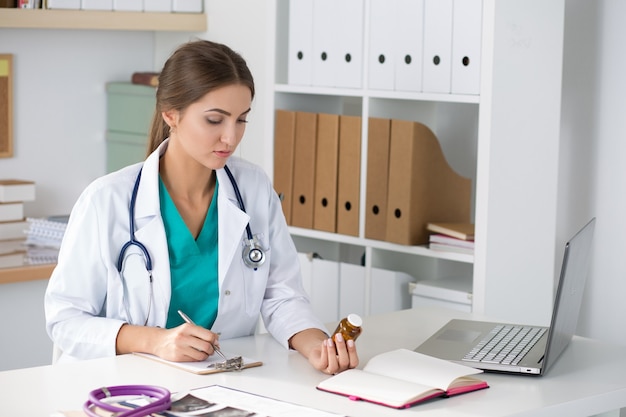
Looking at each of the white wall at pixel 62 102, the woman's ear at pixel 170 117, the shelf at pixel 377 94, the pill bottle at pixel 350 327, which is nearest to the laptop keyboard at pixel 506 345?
the pill bottle at pixel 350 327

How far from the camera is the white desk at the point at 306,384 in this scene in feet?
5.28

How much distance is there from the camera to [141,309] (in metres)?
2.03

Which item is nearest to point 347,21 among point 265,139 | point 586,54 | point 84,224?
point 265,139

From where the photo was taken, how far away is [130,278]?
2008 millimetres

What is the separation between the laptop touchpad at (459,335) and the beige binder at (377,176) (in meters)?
0.73

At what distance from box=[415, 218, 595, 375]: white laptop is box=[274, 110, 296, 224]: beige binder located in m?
1.00

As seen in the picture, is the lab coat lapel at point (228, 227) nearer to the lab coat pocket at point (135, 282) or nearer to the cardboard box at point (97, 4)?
the lab coat pocket at point (135, 282)

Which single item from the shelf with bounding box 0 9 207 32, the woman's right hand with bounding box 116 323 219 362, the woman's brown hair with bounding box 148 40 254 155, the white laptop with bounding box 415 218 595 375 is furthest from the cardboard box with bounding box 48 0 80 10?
the white laptop with bounding box 415 218 595 375

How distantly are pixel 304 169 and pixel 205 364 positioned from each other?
50.3 inches

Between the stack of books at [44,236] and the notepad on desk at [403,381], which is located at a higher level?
the stack of books at [44,236]

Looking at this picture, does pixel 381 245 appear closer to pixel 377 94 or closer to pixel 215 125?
pixel 377 94

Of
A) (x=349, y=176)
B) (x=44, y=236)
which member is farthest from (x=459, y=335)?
(x=44, y=236)

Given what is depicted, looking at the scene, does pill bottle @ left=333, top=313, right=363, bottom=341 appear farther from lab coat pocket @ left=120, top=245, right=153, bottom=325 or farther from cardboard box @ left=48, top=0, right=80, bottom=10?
cardboard box @ left=48, top=0, right=80, bottom=10

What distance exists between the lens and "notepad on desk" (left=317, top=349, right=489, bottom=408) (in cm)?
164
